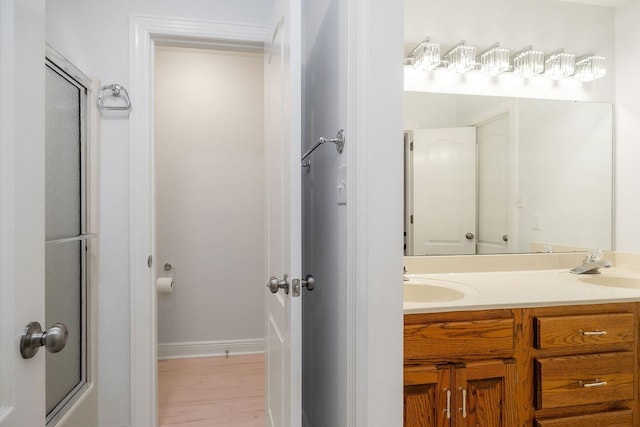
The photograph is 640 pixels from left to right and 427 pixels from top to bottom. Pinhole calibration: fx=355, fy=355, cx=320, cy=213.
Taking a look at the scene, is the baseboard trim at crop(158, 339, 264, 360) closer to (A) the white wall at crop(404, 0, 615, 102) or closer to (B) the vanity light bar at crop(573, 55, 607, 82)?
(A) the white wall at crop(404, 0, 615, 102)

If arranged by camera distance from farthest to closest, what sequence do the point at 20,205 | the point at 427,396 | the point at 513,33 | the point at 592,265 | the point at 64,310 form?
the point at 513,33, the point at 592,265, the point at 64,310, the point at 427,396, the point at 20,205

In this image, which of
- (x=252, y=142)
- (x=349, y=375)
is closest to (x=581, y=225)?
(x=349, y=375)

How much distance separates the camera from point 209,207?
119 inches

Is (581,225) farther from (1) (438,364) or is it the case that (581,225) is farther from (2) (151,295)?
(2) (151,295)

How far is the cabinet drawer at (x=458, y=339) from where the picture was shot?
129 cm

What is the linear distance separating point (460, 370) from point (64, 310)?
165cm

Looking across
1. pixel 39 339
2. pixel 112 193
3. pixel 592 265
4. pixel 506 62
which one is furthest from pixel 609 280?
pixel 112 193

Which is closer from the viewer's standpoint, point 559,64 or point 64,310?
point 64,310

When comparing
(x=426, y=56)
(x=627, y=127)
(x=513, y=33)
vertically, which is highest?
(x=513, y=33)

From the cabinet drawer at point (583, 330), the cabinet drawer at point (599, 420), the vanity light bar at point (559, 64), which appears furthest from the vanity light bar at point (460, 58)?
the cabinet drawer at point (599, 420)

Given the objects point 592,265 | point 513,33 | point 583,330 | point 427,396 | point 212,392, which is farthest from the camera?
point 212,392

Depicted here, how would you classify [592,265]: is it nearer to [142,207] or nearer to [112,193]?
[142,207]

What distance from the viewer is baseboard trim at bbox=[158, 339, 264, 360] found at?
295 centimetres

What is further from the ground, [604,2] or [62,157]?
[604,2]
